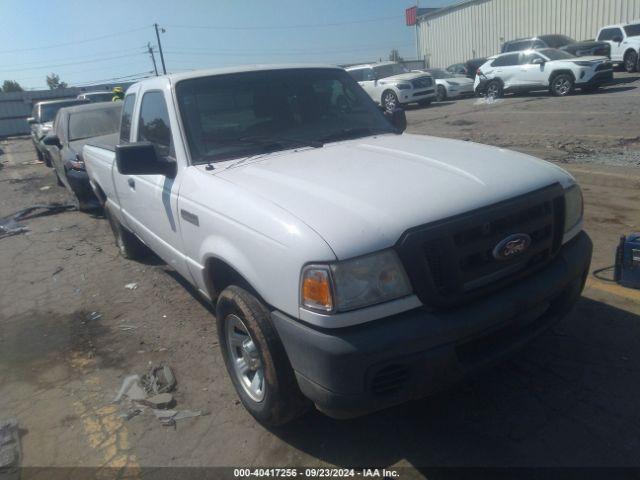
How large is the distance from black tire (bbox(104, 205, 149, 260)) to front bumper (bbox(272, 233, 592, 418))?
3957 millimetres

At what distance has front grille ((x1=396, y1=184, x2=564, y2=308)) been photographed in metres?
2.22

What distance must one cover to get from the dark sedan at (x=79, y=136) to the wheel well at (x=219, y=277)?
18.7ft

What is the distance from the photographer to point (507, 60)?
63.0ft

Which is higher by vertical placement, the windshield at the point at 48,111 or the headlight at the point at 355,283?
the windshield at the point at 48,111

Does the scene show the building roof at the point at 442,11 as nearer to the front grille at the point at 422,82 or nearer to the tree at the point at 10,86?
the front grille at the point at 422,82

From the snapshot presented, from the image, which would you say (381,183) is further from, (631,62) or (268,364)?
(631,62)

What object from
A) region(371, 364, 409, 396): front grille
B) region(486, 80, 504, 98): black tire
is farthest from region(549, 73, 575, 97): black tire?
region(371, 364, 409, 396): front grille

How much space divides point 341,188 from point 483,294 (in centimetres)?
86

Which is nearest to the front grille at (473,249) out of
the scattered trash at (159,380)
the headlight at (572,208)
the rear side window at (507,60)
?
the headlight at (572,208)

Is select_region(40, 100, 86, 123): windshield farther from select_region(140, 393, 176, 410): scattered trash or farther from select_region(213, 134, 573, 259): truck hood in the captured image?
select_region(213, 134, 573, 259): truck hood

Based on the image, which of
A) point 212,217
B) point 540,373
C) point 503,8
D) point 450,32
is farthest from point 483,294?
point 450,32

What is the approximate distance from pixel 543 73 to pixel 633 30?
7094mm

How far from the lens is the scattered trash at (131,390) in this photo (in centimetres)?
341

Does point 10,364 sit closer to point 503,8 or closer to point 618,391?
point 618,391
